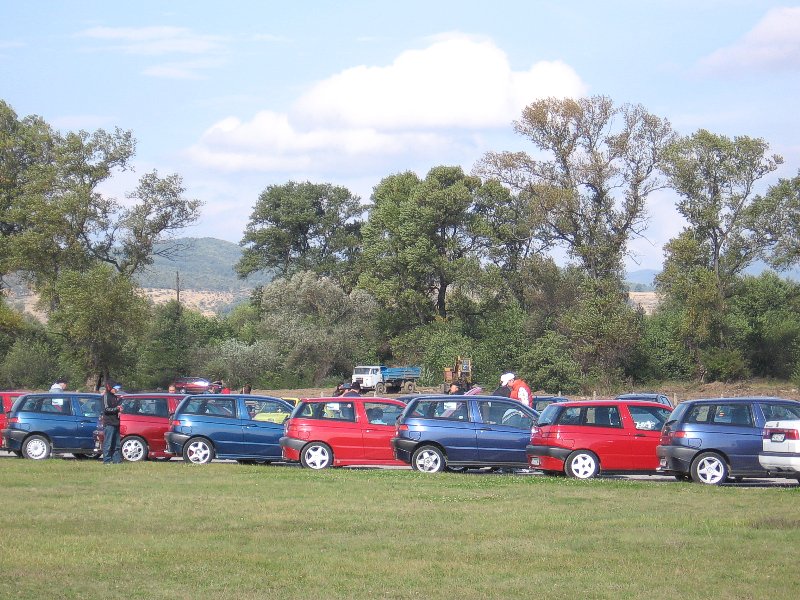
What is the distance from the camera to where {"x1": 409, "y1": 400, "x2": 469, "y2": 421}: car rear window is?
846 inches

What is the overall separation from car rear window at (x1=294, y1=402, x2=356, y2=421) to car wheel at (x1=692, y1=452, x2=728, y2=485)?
22.6 ft

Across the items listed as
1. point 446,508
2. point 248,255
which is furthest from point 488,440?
point 248,255

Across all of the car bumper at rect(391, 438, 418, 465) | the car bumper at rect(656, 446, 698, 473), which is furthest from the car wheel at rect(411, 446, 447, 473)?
the car bumper at rect(656, 446, 698, 473)

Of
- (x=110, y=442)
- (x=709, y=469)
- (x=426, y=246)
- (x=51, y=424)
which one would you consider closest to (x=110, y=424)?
(x=110, y=442)

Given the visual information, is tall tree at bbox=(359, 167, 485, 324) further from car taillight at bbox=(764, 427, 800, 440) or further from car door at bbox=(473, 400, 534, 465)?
car taillight at bbox=(764, 427, 800, 440)

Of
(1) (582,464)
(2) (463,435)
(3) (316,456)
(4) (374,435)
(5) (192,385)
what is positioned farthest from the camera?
(5) (192,385)

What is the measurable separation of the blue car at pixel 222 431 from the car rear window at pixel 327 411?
137cm

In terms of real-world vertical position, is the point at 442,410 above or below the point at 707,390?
below

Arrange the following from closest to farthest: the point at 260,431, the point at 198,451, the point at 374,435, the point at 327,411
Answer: the point at 327,411 < the point at 374,435 < the point at 198,451 < the point at 260,431

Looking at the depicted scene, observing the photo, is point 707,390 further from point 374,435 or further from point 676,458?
point 676,458

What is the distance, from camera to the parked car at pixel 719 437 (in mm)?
19000

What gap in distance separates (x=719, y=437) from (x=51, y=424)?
47.3 feet

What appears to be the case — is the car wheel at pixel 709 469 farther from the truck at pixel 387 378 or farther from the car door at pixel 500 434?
the truck at pixel 387 378

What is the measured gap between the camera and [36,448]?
24.4 meters
